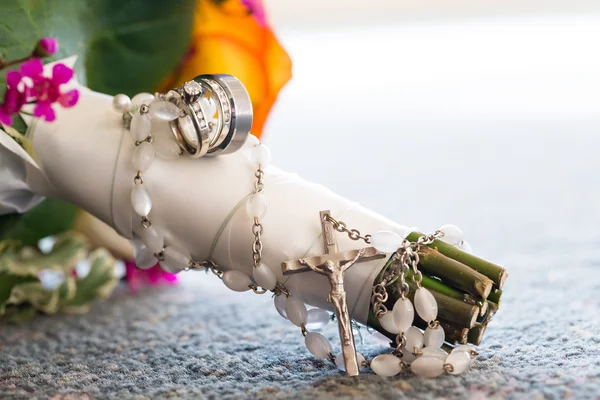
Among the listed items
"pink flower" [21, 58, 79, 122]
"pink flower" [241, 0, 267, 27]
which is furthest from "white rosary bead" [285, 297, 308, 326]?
"pink flower" [241, 0, 267, 27]

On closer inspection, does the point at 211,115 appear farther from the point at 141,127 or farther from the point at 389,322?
the point at 389,322

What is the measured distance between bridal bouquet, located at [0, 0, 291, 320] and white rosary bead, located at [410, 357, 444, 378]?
0.31 meters

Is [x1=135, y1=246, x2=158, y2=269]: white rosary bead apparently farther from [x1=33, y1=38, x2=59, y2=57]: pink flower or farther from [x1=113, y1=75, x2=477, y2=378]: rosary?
[x1=33, y1=38, x2=59, y2=57]: pink flower

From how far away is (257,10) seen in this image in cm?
69

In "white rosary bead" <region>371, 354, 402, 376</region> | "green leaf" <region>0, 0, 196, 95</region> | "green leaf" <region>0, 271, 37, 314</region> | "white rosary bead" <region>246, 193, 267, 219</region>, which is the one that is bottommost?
"green leaf" <region>0, 271, 37, 314</region>

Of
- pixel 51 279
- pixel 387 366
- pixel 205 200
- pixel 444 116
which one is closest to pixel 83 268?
pixel 51 279

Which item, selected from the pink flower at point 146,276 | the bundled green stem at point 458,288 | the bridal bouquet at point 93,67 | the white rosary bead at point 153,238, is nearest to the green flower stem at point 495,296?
the bundled green stem at point 458,288

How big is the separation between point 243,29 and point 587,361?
44 cm

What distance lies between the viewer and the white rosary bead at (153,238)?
1.59ft

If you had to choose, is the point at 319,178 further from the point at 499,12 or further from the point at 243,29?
the point at 243,29

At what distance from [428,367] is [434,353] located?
0.01 m

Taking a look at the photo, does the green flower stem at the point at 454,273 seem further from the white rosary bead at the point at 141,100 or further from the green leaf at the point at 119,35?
the green leaf at the point at 119,35

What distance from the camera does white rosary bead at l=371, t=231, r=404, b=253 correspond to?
0.43m

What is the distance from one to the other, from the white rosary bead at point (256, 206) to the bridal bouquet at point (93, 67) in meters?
0.17
